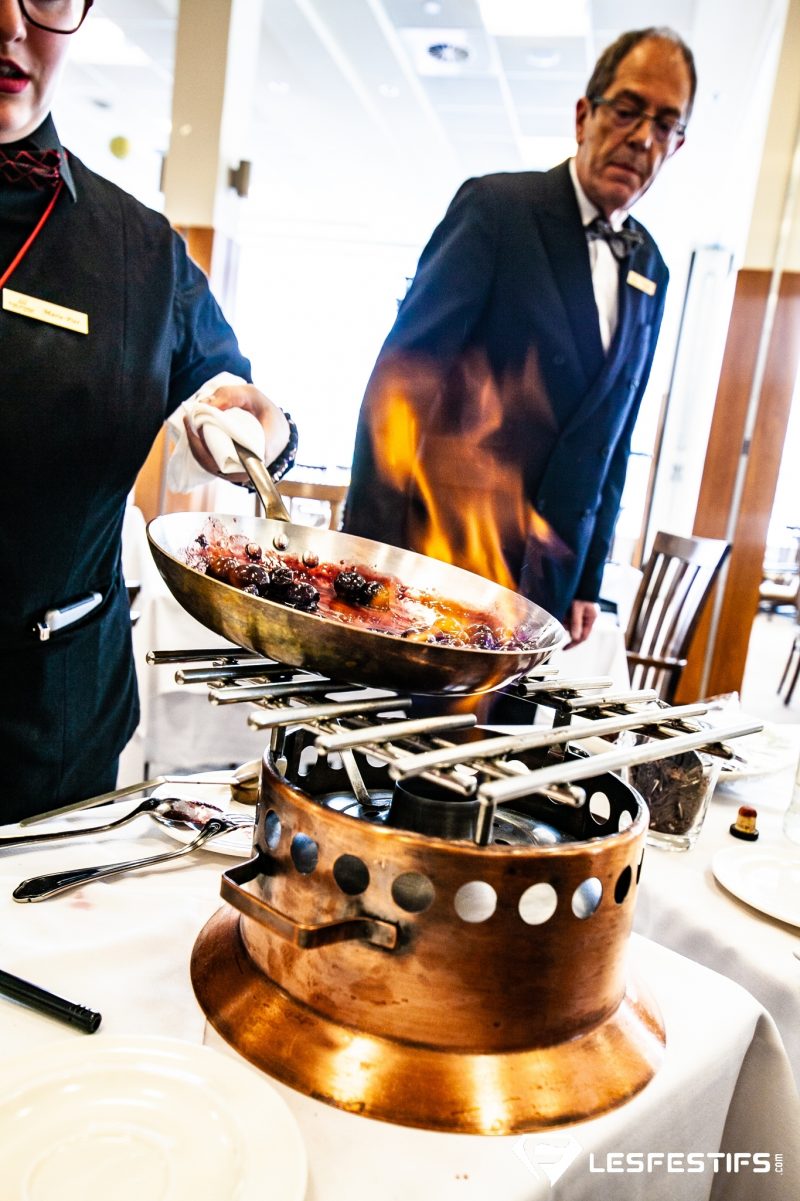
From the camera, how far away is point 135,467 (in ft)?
5.06

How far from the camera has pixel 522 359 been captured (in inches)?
90.5

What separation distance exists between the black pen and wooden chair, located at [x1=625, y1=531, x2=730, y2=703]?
331 cm

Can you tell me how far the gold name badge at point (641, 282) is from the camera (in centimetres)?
246

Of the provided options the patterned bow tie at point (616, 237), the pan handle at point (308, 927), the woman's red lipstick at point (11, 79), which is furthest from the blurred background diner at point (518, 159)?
the pan handle at point (308, 927)

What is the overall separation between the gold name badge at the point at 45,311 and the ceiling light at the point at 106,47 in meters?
7.13

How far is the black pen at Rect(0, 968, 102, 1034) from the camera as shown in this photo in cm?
76

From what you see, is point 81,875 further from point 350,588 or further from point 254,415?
point 254,415

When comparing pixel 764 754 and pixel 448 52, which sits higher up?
pixel 448 52

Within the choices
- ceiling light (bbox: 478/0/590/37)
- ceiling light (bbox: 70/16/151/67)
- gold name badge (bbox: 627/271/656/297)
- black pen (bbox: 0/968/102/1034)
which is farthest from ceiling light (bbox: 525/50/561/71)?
black pen (bbox: 0/968/102/1034)

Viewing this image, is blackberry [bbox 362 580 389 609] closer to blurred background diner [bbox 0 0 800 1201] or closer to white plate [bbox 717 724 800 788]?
blurred background diner [bbox 0 0 800 1201]

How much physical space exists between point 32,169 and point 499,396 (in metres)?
1.25

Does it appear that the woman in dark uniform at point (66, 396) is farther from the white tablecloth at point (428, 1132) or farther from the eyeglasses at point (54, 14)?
Result: the white tablecloth at point (428, 1132)

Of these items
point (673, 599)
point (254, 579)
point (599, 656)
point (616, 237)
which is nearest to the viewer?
point (254, 579)

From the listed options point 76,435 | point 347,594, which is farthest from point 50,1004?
point 76,435
